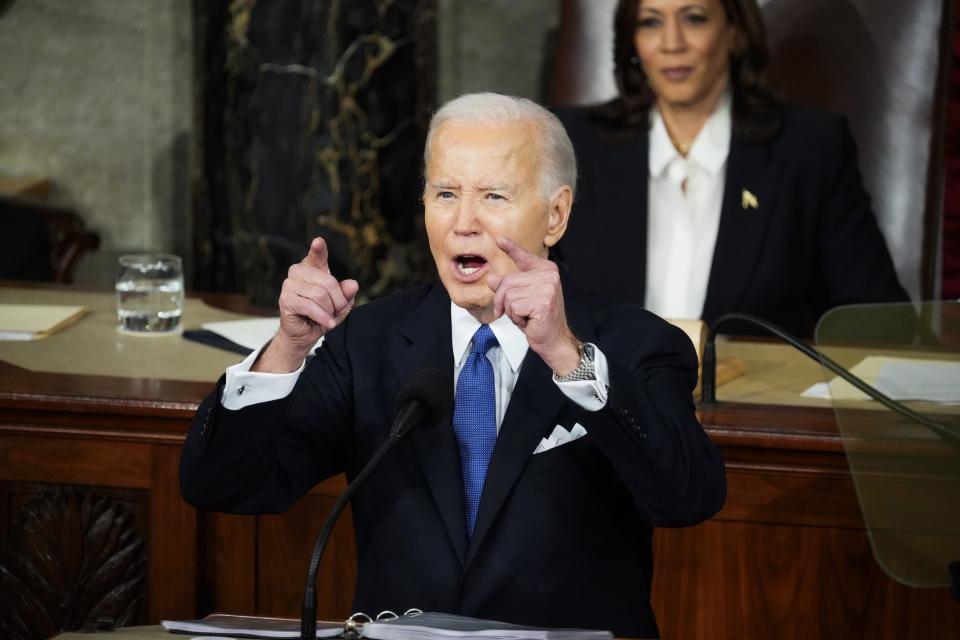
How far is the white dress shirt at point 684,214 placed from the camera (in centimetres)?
366

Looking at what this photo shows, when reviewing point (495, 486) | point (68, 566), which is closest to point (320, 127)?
point (68, 566)

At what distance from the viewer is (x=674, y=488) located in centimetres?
178

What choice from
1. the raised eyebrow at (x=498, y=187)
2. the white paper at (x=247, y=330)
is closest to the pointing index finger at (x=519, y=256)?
the raised eyebrow at (x=498, y=187)

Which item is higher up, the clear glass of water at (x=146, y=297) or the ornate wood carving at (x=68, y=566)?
the clear glass of water at (x=146, y=297)

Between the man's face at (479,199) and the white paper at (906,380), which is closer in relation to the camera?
the man's face at (479,199)

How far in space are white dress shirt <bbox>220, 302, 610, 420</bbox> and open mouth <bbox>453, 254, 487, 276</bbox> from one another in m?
0.11

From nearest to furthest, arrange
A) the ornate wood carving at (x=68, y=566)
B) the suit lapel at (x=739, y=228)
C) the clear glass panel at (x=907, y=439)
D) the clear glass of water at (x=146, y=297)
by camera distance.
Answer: the clear glass panel at (x=907, y=439) < the ornate wood carving at (x=68, y=566) < the clear glass of water at (x=146, y=297) < the suit lapel at (x=739, y=228)

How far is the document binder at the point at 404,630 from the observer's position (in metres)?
1.48

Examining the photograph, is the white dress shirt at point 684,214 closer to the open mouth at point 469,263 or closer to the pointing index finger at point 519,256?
the open mouth at point 469,263

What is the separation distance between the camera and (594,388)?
5.59 feet

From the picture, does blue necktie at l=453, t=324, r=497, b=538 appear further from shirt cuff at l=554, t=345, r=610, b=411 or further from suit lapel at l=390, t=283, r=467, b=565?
shirt cuff at l=554, t=345, r=610, b=411

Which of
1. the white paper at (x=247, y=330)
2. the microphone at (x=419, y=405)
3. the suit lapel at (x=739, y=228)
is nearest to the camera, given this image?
the microphone at (x=419, y=405)

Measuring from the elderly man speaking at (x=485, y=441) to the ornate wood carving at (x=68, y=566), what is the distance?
628 mm

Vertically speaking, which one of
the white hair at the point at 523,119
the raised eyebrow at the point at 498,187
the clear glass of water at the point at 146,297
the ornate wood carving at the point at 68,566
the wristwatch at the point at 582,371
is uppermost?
the white hair at the point at 523,119
